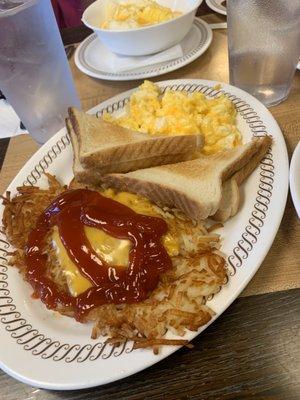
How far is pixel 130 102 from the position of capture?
1.66 m

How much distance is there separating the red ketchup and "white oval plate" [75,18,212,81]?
95cm

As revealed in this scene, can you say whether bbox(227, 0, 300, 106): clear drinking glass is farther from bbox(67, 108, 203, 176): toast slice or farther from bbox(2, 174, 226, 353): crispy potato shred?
bbox(2, 174, 226, 353): crispy potato shred

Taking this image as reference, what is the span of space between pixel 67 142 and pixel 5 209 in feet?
1.35

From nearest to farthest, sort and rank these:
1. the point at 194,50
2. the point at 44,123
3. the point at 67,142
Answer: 1. the point at 67,142
2. the point at 44,123
3. the point at 194,50

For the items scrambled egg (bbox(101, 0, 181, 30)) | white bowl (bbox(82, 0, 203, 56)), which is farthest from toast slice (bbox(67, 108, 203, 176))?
scrambled egg (bbox(101, 0, 181, 30))

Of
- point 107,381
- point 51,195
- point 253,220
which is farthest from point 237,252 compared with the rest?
point 51,195

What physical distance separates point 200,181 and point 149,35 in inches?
39.6

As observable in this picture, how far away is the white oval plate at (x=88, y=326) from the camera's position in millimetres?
911

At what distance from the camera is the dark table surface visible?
35.4 inches

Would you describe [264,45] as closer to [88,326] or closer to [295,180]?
[295,180]

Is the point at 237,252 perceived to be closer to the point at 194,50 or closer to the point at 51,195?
the point at 51,195

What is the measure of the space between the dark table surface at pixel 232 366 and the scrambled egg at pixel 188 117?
647 mm

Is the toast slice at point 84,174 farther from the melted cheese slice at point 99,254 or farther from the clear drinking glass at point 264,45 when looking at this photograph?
the clear drinking glass at point 264,45

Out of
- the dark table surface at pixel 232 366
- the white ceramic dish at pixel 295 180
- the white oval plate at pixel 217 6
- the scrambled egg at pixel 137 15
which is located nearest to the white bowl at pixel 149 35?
the scrambled egg at pixel 137 15
